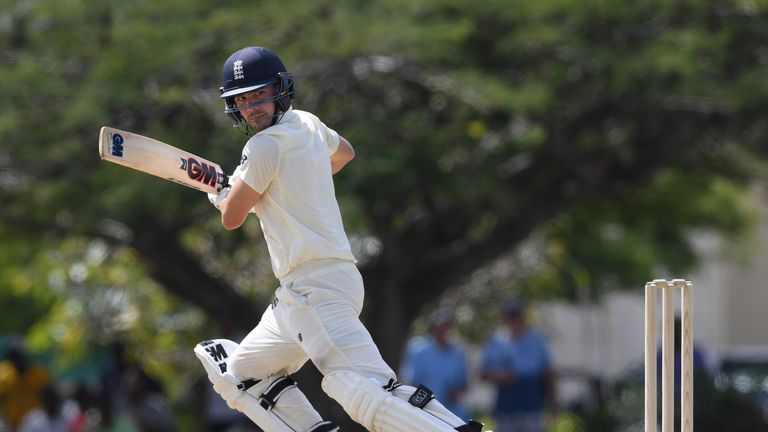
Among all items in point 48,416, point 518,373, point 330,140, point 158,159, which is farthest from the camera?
point 518,373

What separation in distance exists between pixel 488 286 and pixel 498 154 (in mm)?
5685

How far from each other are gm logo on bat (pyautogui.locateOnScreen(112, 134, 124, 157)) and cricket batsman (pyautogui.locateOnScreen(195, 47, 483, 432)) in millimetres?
408

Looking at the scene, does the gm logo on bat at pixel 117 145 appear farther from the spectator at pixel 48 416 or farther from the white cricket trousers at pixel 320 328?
the spectator at pixel 48 416

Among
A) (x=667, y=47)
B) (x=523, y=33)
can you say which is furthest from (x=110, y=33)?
(x=667, y=47)

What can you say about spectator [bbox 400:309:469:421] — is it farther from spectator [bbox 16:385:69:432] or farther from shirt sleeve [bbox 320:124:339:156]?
shirt sleeve [bbox 320:124:339:156]

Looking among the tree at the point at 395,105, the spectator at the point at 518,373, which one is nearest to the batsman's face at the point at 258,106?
the tree at the point at 395,105

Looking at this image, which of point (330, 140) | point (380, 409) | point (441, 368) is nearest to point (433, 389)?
point (441, 368)

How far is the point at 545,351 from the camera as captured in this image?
11555mm

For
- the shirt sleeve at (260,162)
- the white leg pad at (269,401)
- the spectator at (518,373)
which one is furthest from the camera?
the spectator at (518,373)

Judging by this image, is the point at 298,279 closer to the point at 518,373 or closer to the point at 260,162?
the point at 260,162

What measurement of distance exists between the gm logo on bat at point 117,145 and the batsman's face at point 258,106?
1.55ft

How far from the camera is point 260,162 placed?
509cm

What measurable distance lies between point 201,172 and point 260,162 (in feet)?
1.39

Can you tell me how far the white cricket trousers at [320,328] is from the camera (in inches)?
202
